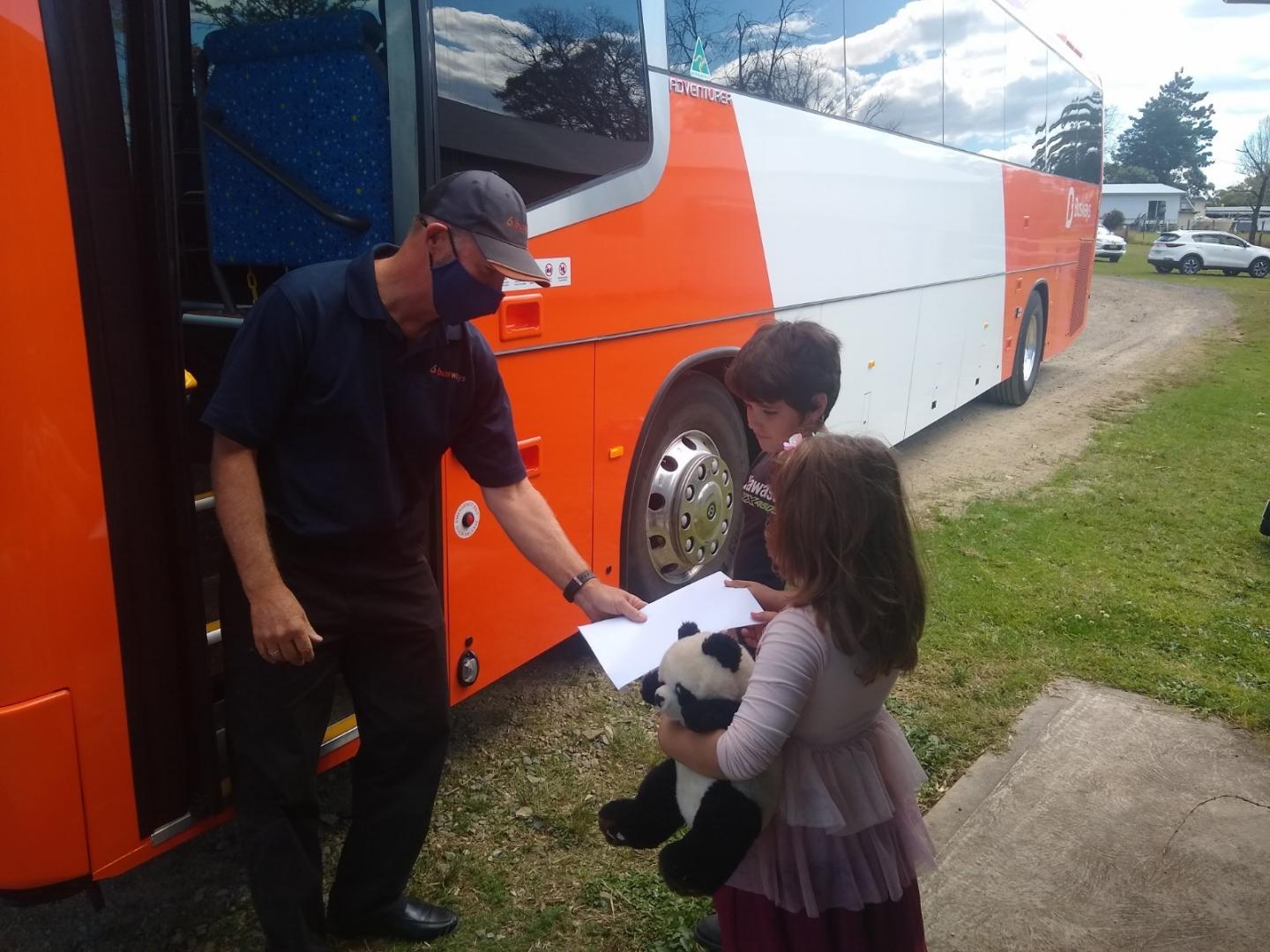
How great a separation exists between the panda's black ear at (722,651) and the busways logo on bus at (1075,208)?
33.7ft

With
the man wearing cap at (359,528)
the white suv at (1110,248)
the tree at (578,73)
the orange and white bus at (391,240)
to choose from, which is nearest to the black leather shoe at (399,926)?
the man wearing cap at (359,528)

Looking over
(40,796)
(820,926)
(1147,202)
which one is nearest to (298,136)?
(40,796)

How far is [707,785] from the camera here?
1809mm

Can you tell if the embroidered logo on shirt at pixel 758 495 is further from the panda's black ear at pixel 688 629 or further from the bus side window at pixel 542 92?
the bus side window at pixel 542 92

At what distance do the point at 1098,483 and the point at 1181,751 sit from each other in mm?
4069

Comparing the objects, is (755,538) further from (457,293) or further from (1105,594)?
(1105,594)

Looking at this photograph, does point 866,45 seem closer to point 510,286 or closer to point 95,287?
point 510,286

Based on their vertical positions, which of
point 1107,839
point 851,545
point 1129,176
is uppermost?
point 1129,176

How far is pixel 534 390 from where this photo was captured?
3.43 meters

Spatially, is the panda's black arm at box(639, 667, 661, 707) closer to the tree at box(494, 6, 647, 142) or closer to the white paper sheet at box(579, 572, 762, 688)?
A: the white paper sheet at box(579, 572, 762, 688)

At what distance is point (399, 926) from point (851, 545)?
5.74 feet

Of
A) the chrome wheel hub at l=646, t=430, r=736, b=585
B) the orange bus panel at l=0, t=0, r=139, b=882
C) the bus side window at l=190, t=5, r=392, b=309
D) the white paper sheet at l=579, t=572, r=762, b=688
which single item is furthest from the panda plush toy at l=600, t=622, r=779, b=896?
the chrome wheel hub at l=646, t=430, r=736, b=585

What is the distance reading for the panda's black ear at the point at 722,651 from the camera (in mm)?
1811

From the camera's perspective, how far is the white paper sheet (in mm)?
1987
